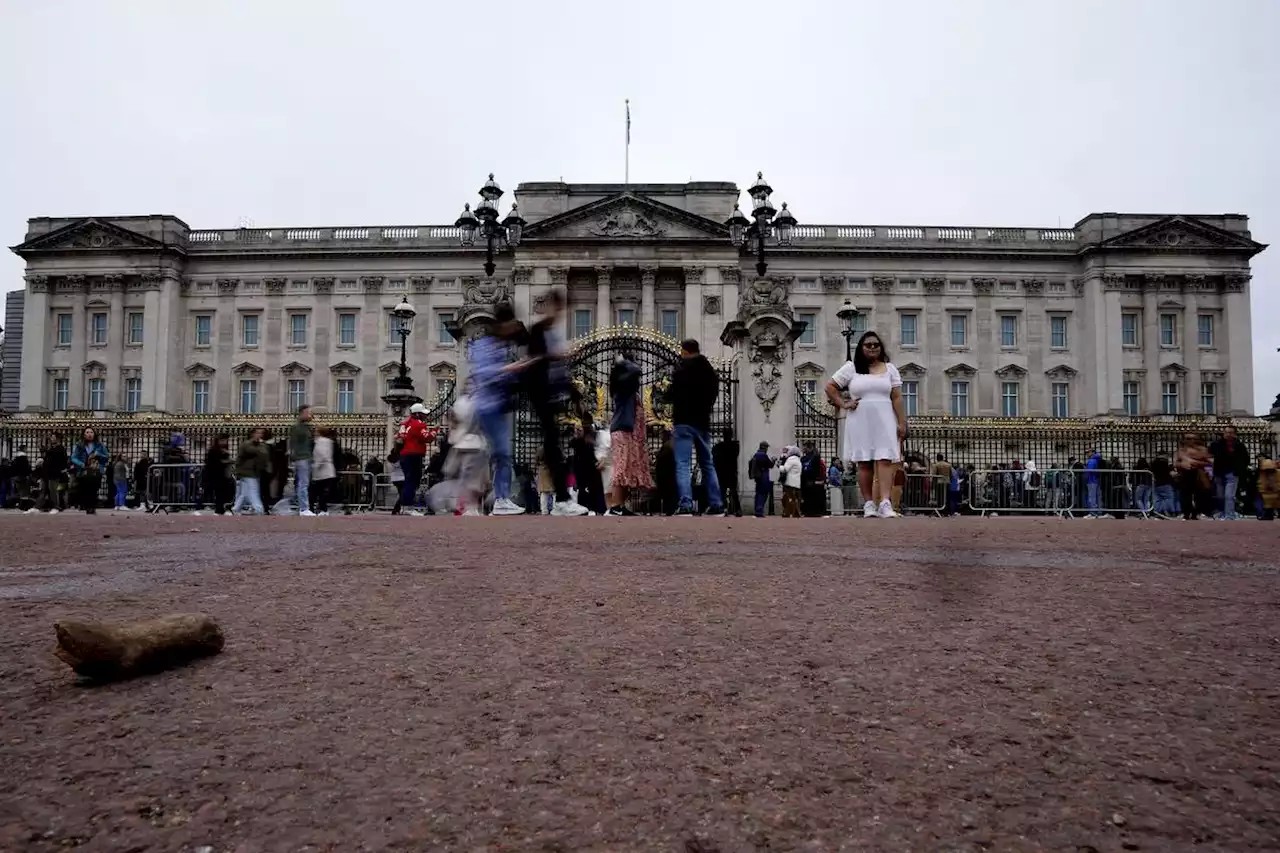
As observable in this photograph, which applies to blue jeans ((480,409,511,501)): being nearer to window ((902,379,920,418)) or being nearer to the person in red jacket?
the person in red jacket

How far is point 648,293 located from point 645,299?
1.07 feet

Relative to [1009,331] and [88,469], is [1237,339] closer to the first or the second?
[1009,331]

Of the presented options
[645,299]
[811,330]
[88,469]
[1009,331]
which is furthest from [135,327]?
[1009,331]

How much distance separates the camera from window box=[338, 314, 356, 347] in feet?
168

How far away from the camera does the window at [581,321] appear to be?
48.0 meters

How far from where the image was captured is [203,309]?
51625mm

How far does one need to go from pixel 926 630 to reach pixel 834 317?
48086 millimetres

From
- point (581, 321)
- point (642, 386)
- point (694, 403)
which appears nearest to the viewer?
point (694, 403)

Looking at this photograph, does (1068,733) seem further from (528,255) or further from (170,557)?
(528,255)

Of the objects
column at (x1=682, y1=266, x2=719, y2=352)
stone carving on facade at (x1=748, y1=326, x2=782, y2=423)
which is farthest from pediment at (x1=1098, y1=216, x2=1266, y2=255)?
stone carving on facade at (x1=748, y1=326, x2=782, y2=423)

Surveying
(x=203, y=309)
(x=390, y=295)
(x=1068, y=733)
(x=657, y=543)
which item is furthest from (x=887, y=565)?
(x=203, y=309)

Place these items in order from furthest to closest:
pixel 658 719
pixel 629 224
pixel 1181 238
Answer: pixel 1181 238
pixel 629 224
pixel 658 719

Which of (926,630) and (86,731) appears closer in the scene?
(86,731)

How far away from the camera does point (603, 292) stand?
1882 inches
